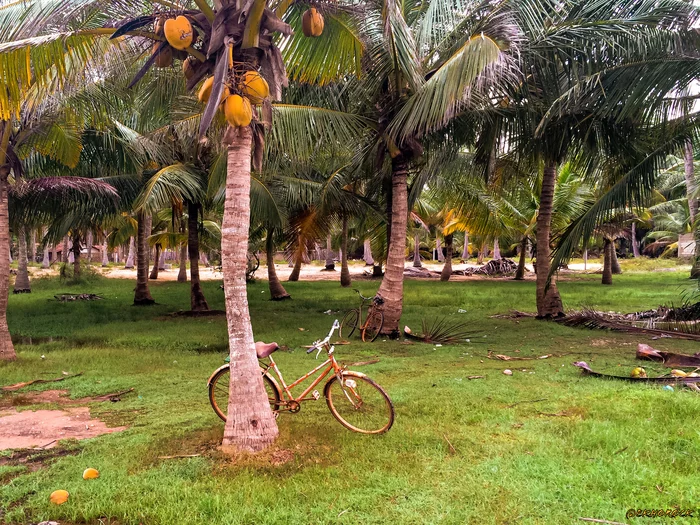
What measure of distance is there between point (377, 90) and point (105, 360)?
650 cm

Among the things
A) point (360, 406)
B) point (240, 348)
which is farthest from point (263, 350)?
point (360, 406)

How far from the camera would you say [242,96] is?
4.12 metres

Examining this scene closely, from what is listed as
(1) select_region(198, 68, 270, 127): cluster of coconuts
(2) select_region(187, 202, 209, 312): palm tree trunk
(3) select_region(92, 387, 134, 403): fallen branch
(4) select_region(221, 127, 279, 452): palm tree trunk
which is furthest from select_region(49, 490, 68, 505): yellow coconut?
(2) select_region(187, 202, 209, 312): palm tree trunk

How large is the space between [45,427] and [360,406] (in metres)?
3.11

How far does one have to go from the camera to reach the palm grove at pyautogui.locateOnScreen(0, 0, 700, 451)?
4348 millimetres

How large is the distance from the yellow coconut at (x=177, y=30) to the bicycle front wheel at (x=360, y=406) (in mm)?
2985

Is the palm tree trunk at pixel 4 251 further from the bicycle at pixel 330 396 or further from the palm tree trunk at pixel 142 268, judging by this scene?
the palm tree trunk at pixel 142 268

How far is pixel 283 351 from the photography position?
8.95 metres

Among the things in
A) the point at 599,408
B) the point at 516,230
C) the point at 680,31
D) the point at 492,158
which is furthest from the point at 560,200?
the point at 599,408

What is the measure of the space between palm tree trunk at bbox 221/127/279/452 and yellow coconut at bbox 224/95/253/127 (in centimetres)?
28

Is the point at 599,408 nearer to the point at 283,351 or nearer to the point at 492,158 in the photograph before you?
the point at 283,351

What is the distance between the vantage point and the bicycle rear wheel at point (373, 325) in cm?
1016

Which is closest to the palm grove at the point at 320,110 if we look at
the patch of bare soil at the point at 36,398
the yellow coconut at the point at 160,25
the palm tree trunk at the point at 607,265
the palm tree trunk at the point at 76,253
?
the yellow coconut at the point at 160,25

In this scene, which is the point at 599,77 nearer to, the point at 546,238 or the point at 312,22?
the point at 546,238
